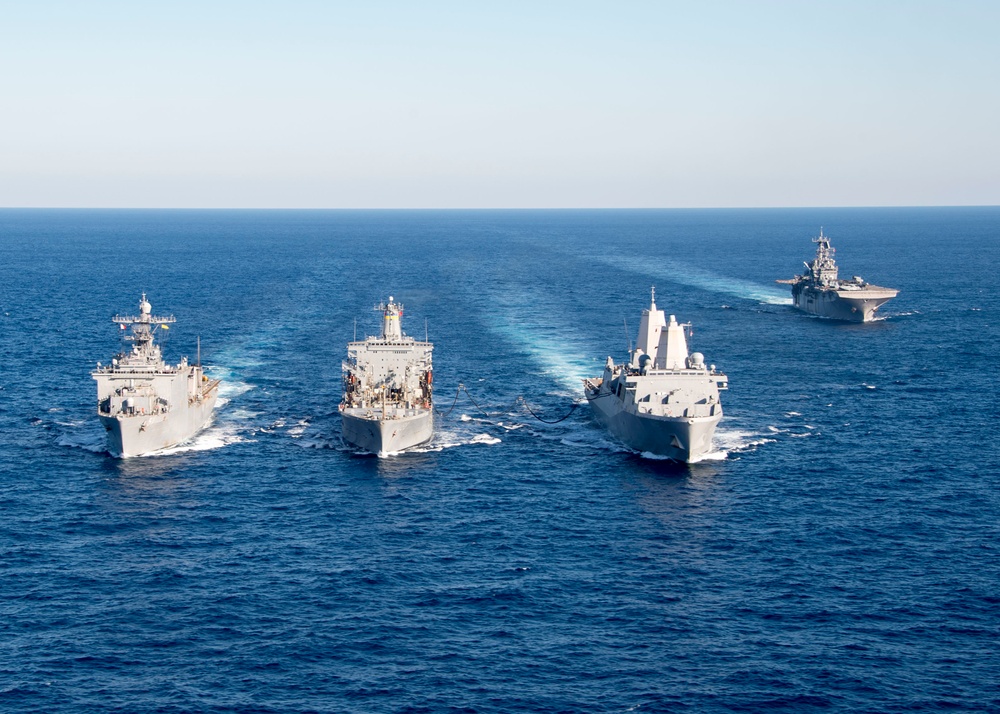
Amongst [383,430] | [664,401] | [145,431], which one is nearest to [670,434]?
[664,401]

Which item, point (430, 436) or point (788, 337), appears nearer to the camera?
point (430, 436)

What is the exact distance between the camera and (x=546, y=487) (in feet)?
280

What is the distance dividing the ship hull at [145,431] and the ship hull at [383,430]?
15.1 metres

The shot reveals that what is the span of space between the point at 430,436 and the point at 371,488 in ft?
54.0

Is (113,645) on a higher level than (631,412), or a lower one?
lower

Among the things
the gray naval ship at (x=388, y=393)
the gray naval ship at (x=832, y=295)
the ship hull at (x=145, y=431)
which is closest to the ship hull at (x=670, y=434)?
the gray naval ship at (x=388, y=393)

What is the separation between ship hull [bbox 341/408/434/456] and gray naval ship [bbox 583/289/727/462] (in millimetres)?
18791

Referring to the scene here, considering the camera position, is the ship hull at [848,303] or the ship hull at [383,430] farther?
the ship hull at [848,303]

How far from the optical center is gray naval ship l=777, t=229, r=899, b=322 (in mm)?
173000

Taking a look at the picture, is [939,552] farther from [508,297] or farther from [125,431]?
[508,297]

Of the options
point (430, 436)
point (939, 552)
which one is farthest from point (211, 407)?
point (939, 552)

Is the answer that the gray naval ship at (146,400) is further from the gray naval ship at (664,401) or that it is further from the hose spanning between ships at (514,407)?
the gray naval ship at (664,401)

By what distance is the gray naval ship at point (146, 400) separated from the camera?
91188 mm

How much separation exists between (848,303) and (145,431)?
122767mm
